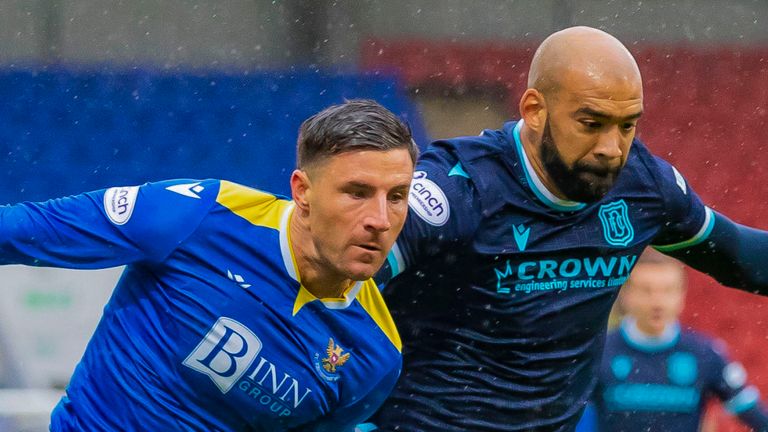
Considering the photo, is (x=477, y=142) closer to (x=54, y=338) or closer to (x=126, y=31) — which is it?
(x=54, y=338)

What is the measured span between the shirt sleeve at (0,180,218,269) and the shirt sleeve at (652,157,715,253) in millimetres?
1355

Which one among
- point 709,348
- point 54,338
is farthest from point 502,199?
point 54,338

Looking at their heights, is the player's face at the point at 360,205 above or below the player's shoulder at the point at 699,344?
above

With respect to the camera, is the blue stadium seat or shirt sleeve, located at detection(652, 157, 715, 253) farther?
the blue stadium seat

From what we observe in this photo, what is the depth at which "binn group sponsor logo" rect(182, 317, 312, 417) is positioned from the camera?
9.48 ft

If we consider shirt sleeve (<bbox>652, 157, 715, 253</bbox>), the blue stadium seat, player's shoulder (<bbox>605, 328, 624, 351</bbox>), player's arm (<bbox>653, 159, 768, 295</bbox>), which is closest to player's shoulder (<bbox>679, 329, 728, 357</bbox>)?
player's shoulder (<bbox>605, 328, 624, 351</bbox>)

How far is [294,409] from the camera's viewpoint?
2.99m

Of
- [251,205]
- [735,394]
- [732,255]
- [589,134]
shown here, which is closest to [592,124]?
[589,134]

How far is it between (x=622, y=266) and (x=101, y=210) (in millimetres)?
1433

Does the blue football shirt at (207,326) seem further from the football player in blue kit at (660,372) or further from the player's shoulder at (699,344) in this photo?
the player's shoulder at (699,344)

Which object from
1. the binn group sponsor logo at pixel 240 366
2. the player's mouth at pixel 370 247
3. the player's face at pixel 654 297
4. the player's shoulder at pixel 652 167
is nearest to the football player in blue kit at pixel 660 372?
the player's face at pixel 654 297

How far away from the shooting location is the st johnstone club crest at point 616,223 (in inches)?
137

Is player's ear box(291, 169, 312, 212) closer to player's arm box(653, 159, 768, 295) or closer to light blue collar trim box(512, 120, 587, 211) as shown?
light blue collar trim box(512, 120, 587, 211)

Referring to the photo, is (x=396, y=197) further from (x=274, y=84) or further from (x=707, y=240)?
(x=274, y=84)
